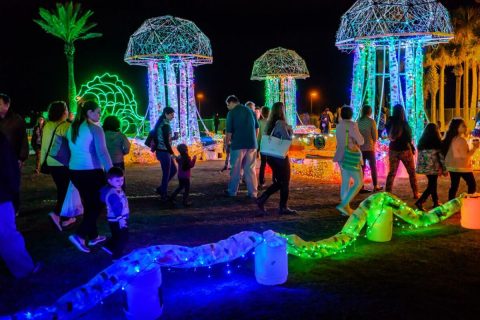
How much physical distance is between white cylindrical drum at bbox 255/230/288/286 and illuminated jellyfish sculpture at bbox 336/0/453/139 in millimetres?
7383

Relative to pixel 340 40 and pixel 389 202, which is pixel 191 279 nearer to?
pixel 389 202

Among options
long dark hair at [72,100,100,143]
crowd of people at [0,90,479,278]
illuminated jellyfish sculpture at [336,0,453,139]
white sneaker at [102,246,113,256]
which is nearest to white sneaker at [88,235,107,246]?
crowd of people at [0,90,479,278]

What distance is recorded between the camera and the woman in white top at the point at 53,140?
7.16m

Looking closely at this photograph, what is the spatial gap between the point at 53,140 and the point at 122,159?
4.02 ft

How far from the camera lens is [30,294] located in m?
4.88

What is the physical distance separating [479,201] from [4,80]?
4977cm

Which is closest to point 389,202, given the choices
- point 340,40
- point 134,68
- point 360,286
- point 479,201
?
point 479,201

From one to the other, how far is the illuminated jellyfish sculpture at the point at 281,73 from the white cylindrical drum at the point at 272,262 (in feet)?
61.8

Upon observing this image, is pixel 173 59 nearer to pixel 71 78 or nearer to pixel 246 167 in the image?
pixel 246 167

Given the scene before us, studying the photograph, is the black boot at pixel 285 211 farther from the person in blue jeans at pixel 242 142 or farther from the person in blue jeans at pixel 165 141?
the person in blue jeans at pixel 165 141

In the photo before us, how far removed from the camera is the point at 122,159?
26.4ft

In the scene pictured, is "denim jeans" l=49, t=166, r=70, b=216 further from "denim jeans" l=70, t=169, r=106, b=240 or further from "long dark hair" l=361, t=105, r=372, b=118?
"long dark hair" l=361, t=105, r=372, b=118

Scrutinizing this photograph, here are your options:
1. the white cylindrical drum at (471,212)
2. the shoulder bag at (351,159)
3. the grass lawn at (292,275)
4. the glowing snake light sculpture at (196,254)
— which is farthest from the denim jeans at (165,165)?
the white cylindrical drum at (471,212)

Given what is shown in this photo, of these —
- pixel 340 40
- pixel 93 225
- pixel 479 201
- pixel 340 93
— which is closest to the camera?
pixel 93 225
